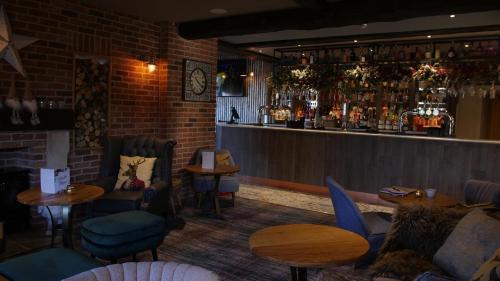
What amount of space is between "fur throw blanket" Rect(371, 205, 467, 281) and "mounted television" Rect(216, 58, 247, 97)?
798cm

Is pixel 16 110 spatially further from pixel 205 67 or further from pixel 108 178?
pixel 205 67

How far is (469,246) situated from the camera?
2330mm

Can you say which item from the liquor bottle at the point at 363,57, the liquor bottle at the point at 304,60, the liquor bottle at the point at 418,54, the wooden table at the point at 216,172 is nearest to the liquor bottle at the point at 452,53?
the liquor bottle at the point at 418,54

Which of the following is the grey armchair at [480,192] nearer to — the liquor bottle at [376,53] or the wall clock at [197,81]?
the wall clock at [197,81]

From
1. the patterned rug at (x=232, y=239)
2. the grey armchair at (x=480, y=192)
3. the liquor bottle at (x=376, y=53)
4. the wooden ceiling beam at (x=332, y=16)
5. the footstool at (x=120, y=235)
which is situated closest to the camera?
the footstool at (x=120, y=235)

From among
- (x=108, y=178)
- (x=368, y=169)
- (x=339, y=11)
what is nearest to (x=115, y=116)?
(x=108, y=178)

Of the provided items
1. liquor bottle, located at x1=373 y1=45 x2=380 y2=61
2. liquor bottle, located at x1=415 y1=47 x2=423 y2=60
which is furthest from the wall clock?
liquor bottle, located at x1=415 y1=47 x2=423 y2=60

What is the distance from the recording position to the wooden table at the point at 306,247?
213 centimetres

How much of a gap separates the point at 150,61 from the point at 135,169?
1765mm

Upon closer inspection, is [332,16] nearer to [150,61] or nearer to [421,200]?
[421,200]

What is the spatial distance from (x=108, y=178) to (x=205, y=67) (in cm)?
254

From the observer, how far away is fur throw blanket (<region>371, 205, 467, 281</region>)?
8.30 feet

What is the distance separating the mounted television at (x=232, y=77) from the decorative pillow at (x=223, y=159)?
15.7 feet

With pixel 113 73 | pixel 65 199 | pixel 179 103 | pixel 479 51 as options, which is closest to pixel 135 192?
pixel 65 199
